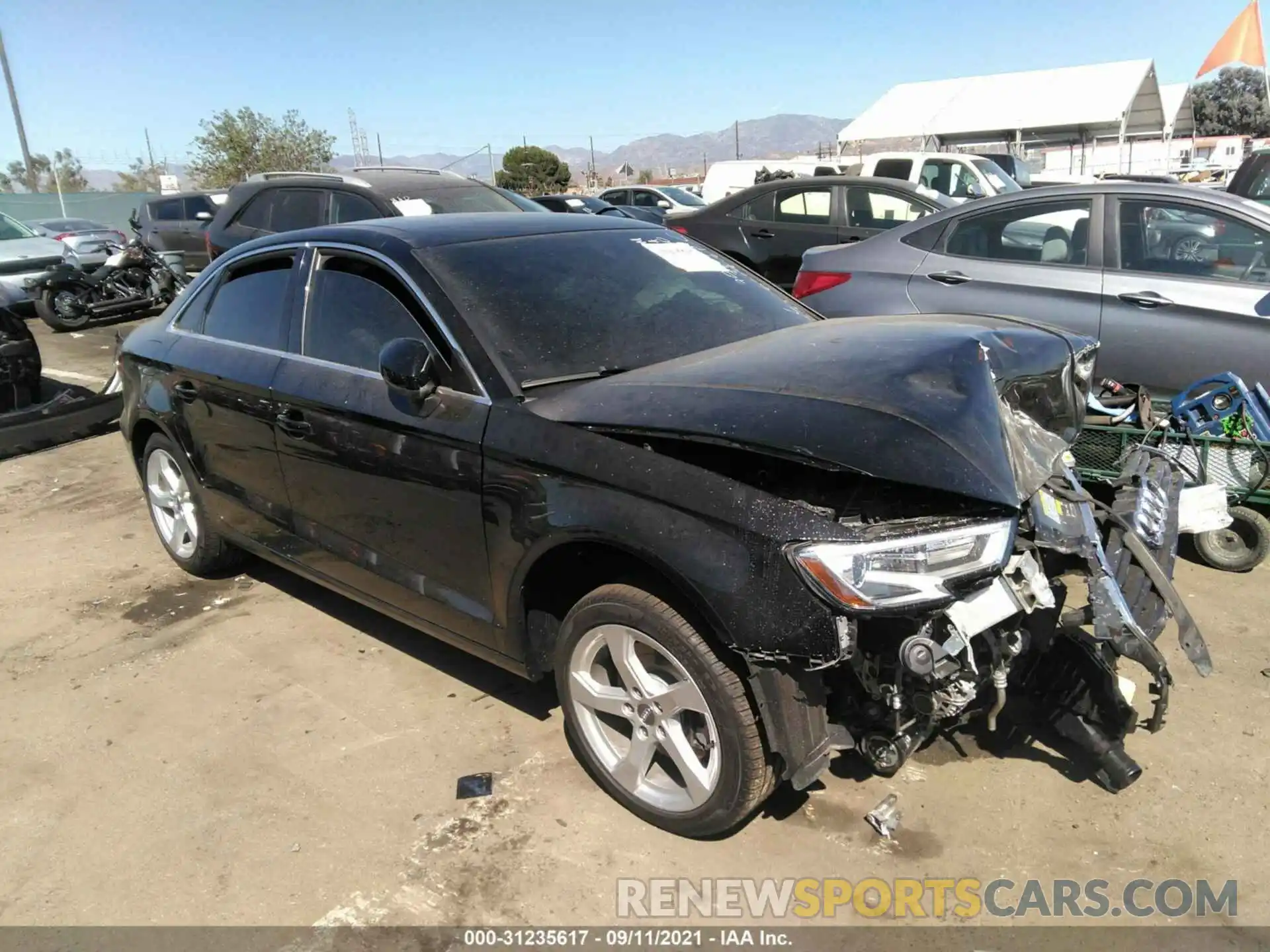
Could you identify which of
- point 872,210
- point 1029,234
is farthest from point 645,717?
point 872,210

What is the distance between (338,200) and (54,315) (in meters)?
6.49

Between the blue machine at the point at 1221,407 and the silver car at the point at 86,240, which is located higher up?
the silver car at the point at 86,240

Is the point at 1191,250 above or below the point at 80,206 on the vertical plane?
below

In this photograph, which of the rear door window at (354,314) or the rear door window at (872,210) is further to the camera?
the rear door window at (872,210)

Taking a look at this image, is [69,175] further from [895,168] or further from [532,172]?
[895,168]

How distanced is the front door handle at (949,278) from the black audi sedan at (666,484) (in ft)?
7.04

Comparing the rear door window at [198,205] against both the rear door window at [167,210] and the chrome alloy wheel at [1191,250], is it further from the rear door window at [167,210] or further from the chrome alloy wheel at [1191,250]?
the chrome alloy wheel at [1191,250]

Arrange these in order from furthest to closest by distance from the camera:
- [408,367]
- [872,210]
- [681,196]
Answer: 1. [681,196]
2. [872,210]
3. [408,367]

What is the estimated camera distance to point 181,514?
4.75 m

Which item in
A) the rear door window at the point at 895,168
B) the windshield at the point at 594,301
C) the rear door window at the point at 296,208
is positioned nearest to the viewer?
the windshield at the point at 594,301

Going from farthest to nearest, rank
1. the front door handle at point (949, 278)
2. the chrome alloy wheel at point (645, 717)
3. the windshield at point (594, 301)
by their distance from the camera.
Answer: the front door handle at point (949, 278) → the windshield at point (594, 301) → the chrome alloy wheel at point (645, 717)

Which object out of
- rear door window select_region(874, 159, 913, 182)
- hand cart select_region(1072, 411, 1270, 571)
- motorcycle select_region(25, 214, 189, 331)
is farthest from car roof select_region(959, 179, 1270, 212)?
motorcycle select_region(25, 214, 189, 331)

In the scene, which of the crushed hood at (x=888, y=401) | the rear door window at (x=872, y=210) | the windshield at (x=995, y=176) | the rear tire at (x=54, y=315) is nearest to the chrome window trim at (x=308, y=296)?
the crushed hood at (x=888, y=401)

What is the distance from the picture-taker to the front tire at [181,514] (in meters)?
4.53
